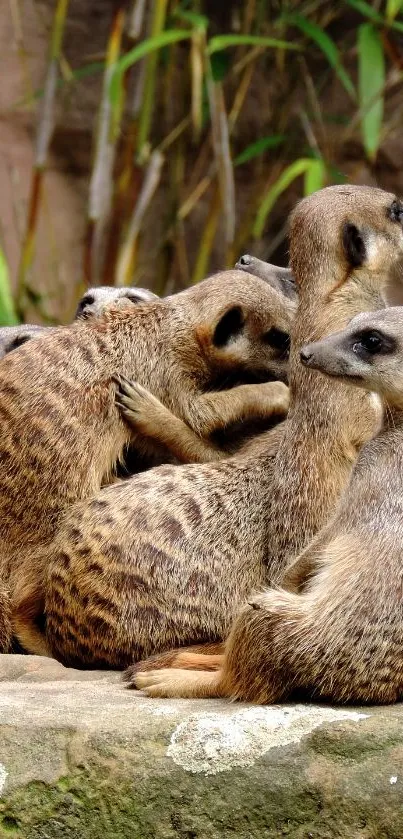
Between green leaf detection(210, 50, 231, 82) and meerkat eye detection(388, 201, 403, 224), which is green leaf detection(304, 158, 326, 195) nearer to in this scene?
green leaf detection(210, 50, 231, 82)

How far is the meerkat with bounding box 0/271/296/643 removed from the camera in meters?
3.27

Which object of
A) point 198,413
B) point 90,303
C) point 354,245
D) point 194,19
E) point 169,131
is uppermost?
point 194,19

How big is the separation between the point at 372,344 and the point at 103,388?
1.01 metres

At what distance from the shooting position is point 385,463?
8.05ft

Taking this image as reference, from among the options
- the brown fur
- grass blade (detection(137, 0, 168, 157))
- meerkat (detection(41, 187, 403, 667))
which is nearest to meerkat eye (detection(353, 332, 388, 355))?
the brown fur

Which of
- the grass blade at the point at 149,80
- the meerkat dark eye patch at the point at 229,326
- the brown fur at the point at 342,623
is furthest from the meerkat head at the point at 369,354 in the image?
the grass blade at the point at 149,80

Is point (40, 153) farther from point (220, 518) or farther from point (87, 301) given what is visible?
point (220, 518)

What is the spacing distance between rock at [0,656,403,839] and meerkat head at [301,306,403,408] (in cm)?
65

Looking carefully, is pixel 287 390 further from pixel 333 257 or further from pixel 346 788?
pixel 346 788

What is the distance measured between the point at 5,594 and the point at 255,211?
4.13 m

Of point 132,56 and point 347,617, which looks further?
point 132,56

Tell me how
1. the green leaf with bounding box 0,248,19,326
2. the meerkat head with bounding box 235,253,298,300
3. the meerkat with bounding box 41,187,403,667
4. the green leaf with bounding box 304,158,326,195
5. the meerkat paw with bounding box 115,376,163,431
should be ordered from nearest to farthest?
the meerkat with bounding box 41,187,403,667, the meerkat paw with bounding box 115,376,163,431, the meerkat head with bounding box 235,253,298,300, the green leaf with bounding box 0,248,19,326, the green leaf with bounding box 304,158,326,195

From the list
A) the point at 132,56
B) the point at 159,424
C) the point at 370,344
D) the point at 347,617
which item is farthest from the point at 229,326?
the point at 132,56

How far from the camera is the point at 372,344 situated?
8.41 feet
